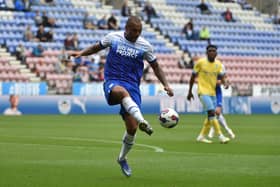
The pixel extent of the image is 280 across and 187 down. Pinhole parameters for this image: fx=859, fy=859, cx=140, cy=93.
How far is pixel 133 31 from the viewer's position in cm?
1250

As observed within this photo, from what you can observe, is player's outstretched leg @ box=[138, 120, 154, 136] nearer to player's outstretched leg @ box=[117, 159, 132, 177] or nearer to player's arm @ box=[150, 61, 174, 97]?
player's outstretched leg @ box=[117, 159, 132, 177]

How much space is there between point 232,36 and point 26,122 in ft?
78.5

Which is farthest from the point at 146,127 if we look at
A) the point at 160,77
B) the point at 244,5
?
the point at 244,5

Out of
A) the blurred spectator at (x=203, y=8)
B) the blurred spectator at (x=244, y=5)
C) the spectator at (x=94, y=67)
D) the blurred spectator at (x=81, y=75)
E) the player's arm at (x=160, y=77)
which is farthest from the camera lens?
the blurred spectator at (x=244, y=5)

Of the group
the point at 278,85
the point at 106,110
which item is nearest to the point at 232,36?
the point at 278,85

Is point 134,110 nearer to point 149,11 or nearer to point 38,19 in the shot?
point 38,19

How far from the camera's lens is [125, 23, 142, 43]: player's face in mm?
12438

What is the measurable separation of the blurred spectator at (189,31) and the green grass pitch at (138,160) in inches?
929

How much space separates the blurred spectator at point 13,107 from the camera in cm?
3591

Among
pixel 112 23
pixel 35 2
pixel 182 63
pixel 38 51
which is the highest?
pixel 35 2

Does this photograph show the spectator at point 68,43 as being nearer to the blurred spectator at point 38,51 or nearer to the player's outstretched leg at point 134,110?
the blurred spectator at point 38,51

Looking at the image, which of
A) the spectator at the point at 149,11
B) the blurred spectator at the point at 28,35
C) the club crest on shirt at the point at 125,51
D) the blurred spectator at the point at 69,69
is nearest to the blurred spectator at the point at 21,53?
the blurred spectator at the point at 28,35

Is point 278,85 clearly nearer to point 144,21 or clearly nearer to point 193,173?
point 144,21

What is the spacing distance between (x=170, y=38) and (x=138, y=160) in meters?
33.5
